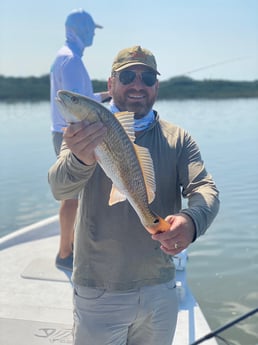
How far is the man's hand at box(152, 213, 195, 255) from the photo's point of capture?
1.91 m

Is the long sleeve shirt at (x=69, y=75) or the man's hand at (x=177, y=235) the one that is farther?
the long sleeve shirt at (x=69, y=75)

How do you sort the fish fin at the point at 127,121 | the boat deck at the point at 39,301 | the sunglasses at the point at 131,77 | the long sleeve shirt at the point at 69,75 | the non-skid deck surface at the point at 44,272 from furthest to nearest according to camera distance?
the non-skid deck surface at the point at 44,272
the long sleeve shirt at the point at 69,75
the boat deck at the point at 39,301
the sunglasses at the point at 131,77
the fish fin at the point at 127,121

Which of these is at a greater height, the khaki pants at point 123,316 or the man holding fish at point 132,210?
the man holding fish at point 132,210

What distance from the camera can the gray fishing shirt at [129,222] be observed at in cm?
225

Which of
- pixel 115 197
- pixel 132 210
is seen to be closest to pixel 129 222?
pixel 132 210

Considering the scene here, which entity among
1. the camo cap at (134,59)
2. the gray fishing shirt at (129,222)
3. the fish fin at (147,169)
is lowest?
the gray fishing shirt at (129,222)

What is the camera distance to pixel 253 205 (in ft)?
31.1

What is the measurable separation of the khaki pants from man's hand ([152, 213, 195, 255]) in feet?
1.45

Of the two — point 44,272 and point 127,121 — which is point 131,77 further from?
point 44,272

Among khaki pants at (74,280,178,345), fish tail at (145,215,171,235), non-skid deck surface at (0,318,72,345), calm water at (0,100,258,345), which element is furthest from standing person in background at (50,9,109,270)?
fish tail at (145,215,171,235)

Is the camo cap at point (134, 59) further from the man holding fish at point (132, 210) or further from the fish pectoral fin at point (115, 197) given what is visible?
the fish pectoral fin at point (115, 197)

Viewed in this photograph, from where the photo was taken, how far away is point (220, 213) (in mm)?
8859

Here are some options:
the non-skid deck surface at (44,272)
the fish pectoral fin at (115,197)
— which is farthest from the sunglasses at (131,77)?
the non-skid deck surface at (44,272)

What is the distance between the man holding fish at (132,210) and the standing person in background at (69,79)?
1877 millimetres
